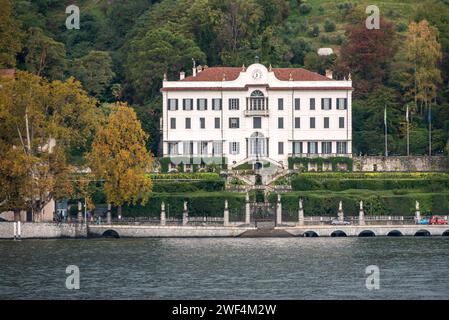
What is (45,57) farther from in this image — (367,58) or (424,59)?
(424,59)

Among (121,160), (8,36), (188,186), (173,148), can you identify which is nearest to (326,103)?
(173,148)

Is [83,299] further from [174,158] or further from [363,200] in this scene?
[174,158]

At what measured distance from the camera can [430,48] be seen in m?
177

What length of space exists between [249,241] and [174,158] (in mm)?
25275

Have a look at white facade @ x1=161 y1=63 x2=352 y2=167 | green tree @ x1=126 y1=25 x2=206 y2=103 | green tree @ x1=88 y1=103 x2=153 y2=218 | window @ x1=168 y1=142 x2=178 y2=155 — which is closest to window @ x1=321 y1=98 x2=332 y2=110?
white facade @ x1=161 y1=63 x2=352 y2=167

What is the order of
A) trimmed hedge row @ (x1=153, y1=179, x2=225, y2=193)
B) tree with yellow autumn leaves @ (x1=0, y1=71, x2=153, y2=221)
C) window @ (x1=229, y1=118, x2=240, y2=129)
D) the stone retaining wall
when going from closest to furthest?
the stone retaining wall
tree with yellow autumn leaves @ (x1=0, y1=71, x2=153, y2=221)
trimmed hedge row @ (x1=153, y1=179, x2=225, y2=193)
window @ (x1=229, y1=118, x2=240, y2=129)

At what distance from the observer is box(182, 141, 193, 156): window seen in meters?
172

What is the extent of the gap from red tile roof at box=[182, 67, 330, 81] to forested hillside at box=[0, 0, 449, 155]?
5.74 m

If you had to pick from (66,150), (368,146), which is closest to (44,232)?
(66,150)

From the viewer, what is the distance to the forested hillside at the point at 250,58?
17662 centimetres

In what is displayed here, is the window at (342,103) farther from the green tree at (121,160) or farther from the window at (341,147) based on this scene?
the green tree at (121,160)

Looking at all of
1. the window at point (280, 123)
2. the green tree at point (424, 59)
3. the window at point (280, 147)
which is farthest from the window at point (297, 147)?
the green tree at point (424, 59)

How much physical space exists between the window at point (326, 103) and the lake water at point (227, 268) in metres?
26.9

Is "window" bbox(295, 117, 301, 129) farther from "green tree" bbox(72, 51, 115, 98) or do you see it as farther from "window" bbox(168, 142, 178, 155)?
"green tree" bbox(72, 51, 115, 98)
